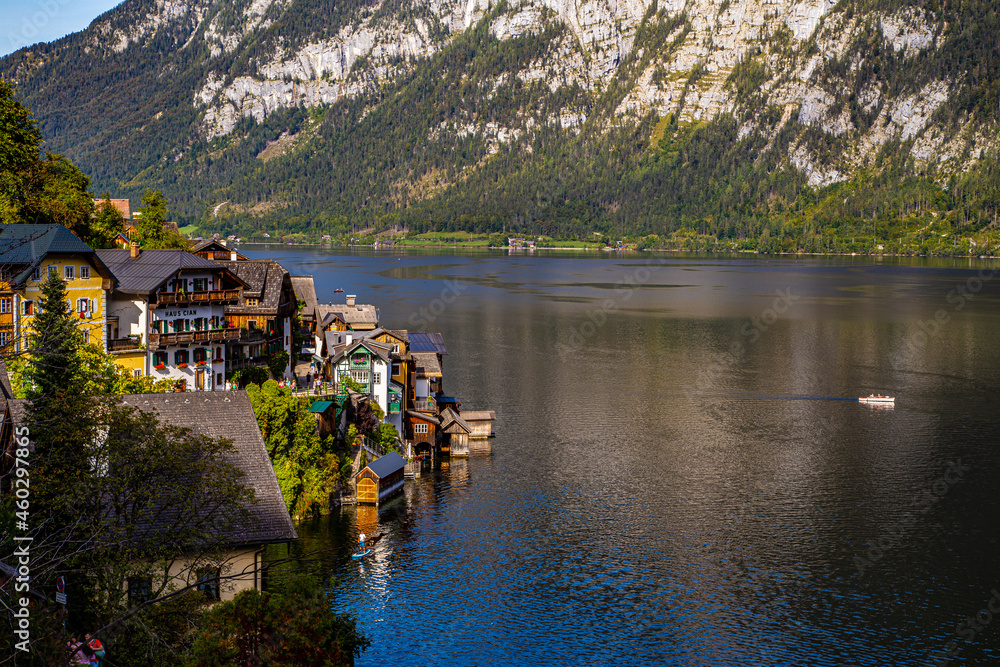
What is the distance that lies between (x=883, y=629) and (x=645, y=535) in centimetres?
1709

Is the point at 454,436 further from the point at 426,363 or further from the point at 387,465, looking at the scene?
the point at 387,465

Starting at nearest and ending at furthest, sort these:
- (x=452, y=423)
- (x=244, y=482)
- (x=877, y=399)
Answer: (x=244, y=482) < (x=452, y=423) < (x=877, y=399)

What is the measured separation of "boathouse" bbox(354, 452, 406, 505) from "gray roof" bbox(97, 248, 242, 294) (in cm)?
1984

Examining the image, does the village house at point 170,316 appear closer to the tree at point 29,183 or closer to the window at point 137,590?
the tree at point 29,183

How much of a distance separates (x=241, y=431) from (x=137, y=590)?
7.79 meters

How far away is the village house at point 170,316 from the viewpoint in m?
66.9

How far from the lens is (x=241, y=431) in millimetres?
34062

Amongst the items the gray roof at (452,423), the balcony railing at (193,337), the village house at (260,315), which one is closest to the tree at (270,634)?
the balcony railing at (193,337)

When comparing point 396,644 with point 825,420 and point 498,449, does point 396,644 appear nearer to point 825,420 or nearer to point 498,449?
point 498,449

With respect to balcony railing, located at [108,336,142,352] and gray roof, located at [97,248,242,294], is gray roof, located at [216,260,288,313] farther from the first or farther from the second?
balcony railing, located at [108,336,142,352]

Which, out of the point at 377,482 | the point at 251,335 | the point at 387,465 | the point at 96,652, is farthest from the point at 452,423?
the point at 96,652

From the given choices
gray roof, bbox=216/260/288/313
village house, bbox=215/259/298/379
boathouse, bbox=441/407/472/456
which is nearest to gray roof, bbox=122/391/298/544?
village house, bbox=215/259/298/379

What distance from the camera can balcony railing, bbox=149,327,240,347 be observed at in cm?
6750

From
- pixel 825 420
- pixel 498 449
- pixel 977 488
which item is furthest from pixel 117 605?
pixel 825 420
